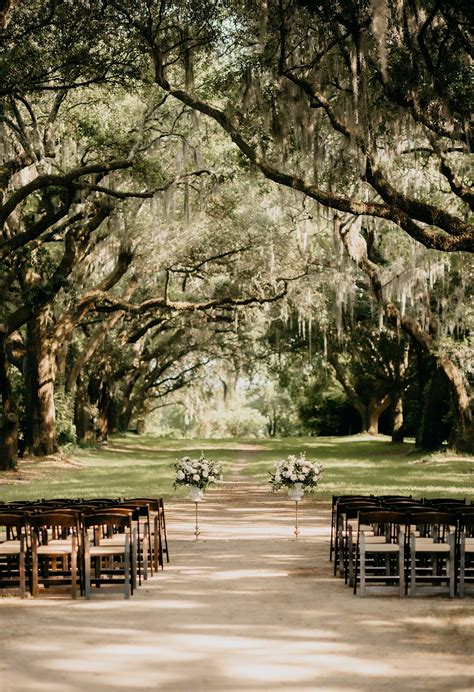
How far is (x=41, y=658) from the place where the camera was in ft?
21.7

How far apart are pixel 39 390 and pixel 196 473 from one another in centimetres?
1749

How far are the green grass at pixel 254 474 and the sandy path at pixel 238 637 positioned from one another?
34.2 feet

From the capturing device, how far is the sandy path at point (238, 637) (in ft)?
19.9

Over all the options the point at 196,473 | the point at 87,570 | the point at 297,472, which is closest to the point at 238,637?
the point at 87,570

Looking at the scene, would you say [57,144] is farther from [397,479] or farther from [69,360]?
[69,360]

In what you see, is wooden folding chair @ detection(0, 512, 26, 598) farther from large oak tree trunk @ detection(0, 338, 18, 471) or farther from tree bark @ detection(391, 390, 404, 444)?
tree bark @ detection(391, 390, 404, 444)

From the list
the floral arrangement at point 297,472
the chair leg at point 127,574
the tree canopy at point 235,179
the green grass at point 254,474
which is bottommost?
the green grass at point 254,474

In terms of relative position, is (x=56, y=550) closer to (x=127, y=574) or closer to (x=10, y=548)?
(x=10, y=548)

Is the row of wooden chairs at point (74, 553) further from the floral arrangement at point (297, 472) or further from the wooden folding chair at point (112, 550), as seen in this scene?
the floral arrangement at point (297, 472)

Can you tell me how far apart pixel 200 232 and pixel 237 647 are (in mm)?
22667

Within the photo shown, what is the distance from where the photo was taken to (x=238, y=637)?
7195 mm

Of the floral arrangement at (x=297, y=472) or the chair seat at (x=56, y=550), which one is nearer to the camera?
the chair seat at (x=56, y=550)

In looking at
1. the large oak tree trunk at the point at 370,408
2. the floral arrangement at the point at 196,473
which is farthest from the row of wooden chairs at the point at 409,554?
the large oak tree trunk at the point at 370,408

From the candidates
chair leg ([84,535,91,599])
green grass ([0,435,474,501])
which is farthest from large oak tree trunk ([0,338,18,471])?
chair leg ([84,535,91,599])
